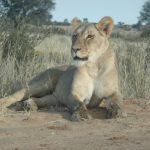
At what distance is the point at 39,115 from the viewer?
805 centimetres

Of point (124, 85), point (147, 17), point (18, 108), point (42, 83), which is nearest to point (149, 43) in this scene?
point (124, 85)

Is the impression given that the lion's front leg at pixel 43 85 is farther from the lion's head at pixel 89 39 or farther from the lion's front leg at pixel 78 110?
the lion's front leg at pixel 78 110

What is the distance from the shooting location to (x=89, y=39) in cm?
816

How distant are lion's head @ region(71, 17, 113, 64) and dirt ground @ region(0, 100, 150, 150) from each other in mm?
879

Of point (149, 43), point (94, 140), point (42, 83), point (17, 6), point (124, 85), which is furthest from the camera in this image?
point (17, 6)

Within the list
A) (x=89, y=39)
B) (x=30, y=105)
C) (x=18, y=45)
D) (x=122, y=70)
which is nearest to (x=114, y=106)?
(x=89, y=39)

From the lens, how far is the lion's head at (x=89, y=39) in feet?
25.7

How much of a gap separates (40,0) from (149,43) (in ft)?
78.2

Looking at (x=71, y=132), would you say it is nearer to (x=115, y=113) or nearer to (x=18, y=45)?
(x=115, y=113)

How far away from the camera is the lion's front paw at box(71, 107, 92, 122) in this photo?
759 centimetres

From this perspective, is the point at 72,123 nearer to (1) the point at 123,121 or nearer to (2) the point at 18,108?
(1) the point at 123,121

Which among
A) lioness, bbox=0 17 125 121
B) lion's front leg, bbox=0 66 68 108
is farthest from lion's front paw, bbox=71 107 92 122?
lion's front leg, bbox=0 66 68 108

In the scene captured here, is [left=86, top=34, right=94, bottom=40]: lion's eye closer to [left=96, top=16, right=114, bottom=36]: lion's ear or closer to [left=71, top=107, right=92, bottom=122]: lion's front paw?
[left=96, top=16, right=114, bottom=36]: lion's ear

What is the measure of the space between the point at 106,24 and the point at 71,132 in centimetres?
234
